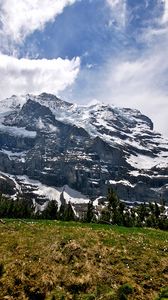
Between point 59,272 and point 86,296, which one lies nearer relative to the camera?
point 86,296

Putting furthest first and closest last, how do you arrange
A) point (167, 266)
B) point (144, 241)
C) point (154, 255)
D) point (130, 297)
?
point (144, 241) → point (154, 255) → point (167, 266) → point (130, 297)

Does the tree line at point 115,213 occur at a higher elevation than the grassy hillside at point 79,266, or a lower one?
higher

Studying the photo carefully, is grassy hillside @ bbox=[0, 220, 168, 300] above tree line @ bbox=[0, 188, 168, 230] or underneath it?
underneath

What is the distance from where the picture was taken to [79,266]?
2147 cm

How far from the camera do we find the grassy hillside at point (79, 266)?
63.0 ft

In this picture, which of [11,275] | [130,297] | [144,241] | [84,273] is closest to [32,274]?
[11,275]

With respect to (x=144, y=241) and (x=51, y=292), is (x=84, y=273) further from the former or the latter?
(x=144, y=241)

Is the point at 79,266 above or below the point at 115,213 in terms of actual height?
below

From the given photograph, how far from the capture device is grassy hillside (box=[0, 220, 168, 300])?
1920 centimetres

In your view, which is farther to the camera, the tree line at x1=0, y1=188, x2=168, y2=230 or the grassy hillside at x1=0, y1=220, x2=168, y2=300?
the tree line at x1=0, y1=188, x2=168, y2=230

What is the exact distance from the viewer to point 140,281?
66.5ft

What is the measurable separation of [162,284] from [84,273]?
396cm

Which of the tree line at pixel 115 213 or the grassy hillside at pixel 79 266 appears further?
the tree line at pixel 115 213

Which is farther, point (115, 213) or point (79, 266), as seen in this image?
point (115, 213)
